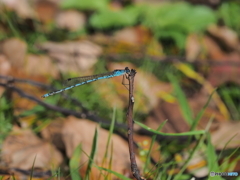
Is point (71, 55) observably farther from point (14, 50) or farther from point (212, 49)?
point (212, 49)

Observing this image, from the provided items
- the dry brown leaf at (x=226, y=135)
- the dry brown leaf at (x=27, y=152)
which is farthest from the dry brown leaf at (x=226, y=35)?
the dry brown leaf at (x=27, y=152)

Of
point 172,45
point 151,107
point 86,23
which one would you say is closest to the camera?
point 151,107

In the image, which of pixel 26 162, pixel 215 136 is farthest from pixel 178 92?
pixel 26 162

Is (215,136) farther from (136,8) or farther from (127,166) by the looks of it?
(136,8)

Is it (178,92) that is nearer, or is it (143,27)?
(178,92)

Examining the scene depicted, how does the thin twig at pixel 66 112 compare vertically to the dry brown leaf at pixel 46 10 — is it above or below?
below

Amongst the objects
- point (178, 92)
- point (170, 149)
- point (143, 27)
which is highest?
point (143, 27)

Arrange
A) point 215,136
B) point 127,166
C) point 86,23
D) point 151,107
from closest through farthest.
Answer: point 127,166 → point 215,136 → point 151,107 → point 86,23

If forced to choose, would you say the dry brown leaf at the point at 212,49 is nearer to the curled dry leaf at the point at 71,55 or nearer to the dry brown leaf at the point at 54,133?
the curled dry leaf at the point at 71,55
